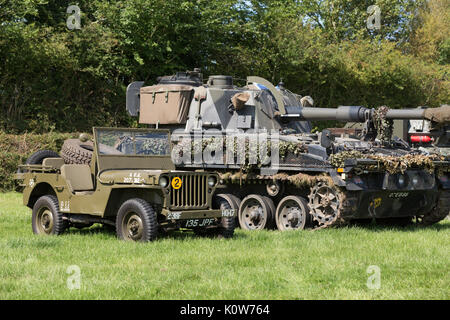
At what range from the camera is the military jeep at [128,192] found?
34.9 ft

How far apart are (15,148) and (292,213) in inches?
375

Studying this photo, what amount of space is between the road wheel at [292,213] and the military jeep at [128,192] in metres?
2.30

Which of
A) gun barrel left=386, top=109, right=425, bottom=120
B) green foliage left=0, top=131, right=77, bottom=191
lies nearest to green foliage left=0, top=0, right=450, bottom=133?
green foliage left=0, top=131, right=77, bottom=191

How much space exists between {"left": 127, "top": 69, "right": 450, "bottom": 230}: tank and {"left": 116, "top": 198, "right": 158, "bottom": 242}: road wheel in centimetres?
350

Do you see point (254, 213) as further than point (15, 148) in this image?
No

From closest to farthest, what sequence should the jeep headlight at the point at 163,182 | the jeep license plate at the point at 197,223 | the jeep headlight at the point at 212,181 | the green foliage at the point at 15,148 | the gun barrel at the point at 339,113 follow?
1. the jeep headlight at the point at 163,182
2. the jeep license plate at the point at 197,223
3. the jeep headlight at the point at 212,181
4. the gun barrel at the point at 339,113
5. the green foliage at the point at 15,148

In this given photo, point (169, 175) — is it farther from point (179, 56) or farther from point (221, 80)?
point (179, 56)

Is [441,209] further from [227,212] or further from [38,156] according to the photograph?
[38,156]

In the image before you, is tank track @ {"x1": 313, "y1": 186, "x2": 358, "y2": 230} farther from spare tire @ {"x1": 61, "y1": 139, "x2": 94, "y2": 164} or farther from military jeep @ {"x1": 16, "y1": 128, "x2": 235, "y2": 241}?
spare tire @ {"x1": 61, "y1": 139, "x2": 94, "y2": 164}

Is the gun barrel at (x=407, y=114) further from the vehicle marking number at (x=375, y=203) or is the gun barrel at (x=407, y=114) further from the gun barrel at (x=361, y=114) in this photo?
the vehicle marking number at (x=375, y=203)

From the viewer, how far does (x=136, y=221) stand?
1073 cm

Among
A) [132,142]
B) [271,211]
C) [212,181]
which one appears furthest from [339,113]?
[132,142]

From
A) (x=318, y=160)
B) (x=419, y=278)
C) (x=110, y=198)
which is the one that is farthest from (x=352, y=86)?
(x=419, y=278)

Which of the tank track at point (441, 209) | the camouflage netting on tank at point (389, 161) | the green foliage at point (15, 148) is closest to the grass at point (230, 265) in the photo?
the camouflage netting on tank at point (389, 161)
